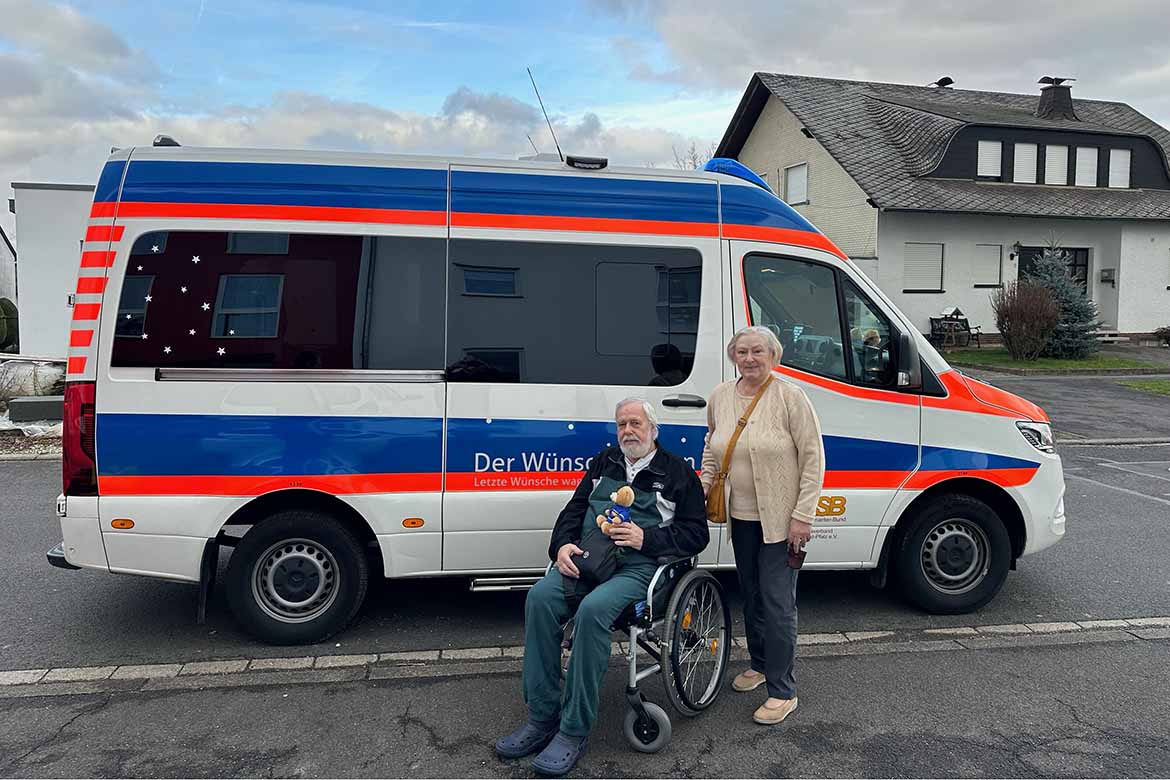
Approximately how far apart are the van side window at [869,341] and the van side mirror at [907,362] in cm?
5

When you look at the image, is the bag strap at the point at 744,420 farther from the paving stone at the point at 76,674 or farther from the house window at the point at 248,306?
the paving stone at the point at 76,674

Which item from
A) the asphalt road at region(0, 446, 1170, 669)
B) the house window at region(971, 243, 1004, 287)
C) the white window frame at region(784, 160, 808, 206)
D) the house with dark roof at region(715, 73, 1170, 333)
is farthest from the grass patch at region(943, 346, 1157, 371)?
the asphalt road at region(0, 446, 1170, 669)

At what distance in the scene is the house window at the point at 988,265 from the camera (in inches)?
1002

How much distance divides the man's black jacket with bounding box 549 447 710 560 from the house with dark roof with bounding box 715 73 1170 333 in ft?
69.6

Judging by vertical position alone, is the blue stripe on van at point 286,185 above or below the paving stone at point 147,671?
above

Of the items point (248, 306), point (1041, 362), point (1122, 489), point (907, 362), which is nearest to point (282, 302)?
point (248, 306)

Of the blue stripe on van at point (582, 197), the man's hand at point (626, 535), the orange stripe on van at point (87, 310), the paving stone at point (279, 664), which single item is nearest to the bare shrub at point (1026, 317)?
the blue stripe on van at point (582, 197)

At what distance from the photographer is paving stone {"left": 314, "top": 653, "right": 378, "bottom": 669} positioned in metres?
4.68

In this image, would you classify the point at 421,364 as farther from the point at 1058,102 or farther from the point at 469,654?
the point at 1058,102

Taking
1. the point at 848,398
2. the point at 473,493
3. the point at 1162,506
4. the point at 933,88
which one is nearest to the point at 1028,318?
the point at 1162,506

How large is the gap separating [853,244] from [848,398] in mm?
21559

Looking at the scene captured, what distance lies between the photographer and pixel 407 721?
13.4 feet

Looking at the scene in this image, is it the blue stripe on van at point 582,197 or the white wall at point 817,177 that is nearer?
the blue stripe on van at point 582,197

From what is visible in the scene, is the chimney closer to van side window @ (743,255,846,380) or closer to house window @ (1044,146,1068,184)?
house window @ (1044,146,1068,184)
